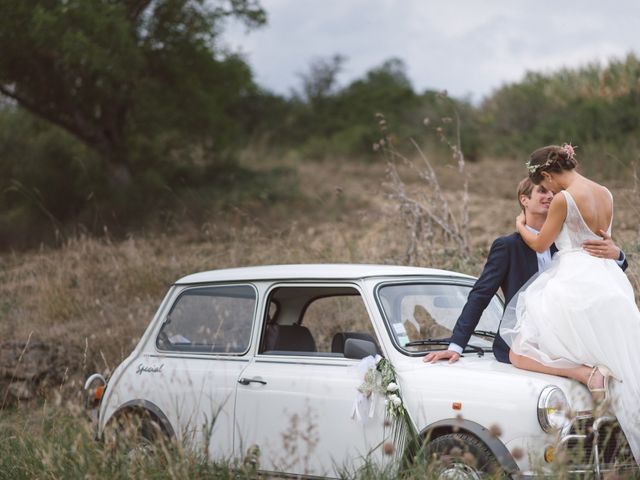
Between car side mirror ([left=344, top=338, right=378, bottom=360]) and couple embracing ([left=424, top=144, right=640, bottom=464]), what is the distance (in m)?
0.33

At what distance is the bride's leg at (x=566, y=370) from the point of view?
497cm

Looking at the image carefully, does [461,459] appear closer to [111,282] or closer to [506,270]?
[506,270]

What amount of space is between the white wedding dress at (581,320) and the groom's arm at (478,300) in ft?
0.58

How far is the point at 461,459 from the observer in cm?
483

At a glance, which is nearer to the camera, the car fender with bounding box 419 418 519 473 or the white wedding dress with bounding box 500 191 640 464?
the car fender with bounding box 419 418 519 473

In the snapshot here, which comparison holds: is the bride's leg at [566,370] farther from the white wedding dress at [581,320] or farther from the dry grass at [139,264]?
the dry grass at [139,264]

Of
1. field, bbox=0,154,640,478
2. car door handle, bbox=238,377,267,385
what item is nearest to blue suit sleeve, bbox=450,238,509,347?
car door handle, bbox=238,377,267,385

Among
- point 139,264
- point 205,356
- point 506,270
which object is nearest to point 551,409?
point 506,270

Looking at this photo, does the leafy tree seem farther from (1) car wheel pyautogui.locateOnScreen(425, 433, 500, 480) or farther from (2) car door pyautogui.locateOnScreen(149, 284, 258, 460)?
(1) car wheel pyautogui.locateOnScreen(425, 433, 500, 480)

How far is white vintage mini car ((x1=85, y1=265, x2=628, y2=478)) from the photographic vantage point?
4820mm

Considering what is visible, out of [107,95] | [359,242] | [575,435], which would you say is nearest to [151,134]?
[107,95]

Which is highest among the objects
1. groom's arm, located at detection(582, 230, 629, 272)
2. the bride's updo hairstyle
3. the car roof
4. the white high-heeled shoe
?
the bride's updo hairstyle

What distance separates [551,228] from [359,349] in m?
1.32

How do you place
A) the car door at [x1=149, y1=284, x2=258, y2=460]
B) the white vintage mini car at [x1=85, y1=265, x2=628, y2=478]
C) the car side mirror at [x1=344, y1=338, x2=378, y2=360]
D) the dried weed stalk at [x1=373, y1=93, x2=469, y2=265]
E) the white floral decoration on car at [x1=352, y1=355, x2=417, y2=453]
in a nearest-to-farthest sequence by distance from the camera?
the white vintage mini car at [x1=85, y1=265, x2=628, y2=478], the white floral decoration on car at [x1=352, y1=355, x2=417, y2=453], the car side mirror at [x1=344, y1=338, x2=378, y2=360], the car door at [x1=149, y1=284, x2=258, y2=460], the dried weed stalk at [x1=373, y1=93, x2=469, y2=265]
